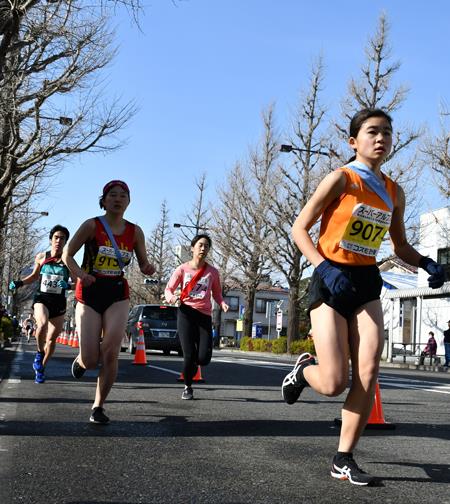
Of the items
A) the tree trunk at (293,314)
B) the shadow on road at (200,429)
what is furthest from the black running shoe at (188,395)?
the tree trunk at (293,314)

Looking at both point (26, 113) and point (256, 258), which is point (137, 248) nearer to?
point (26, 113)

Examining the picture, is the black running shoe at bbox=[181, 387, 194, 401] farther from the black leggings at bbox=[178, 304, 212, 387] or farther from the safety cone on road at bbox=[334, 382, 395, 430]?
the safety cone on road at bbox=[334, 382, 395, 430]

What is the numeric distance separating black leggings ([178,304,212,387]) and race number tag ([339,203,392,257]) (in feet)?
14.9

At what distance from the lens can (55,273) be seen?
9.33 m

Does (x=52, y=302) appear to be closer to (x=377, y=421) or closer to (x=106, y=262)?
(x=106, y=262)

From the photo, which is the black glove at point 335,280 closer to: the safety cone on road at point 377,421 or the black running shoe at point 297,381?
the black running shoe at point 297,381

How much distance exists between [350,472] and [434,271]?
1.11 meters

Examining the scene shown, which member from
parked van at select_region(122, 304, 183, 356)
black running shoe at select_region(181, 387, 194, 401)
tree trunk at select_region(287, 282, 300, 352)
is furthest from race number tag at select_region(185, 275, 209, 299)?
tree trunk at select_region(287, 282, 300, 352)

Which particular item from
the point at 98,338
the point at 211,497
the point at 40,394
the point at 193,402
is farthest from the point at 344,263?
the point at 40,394

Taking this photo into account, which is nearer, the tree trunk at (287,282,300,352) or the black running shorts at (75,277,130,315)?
the black running shorts at (75,277,130,315)

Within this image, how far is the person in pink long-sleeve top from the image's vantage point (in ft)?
27.3

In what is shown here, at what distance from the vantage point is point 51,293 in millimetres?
9227

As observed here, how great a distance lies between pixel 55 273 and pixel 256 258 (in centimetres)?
3469

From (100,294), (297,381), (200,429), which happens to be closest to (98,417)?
(200,429)
